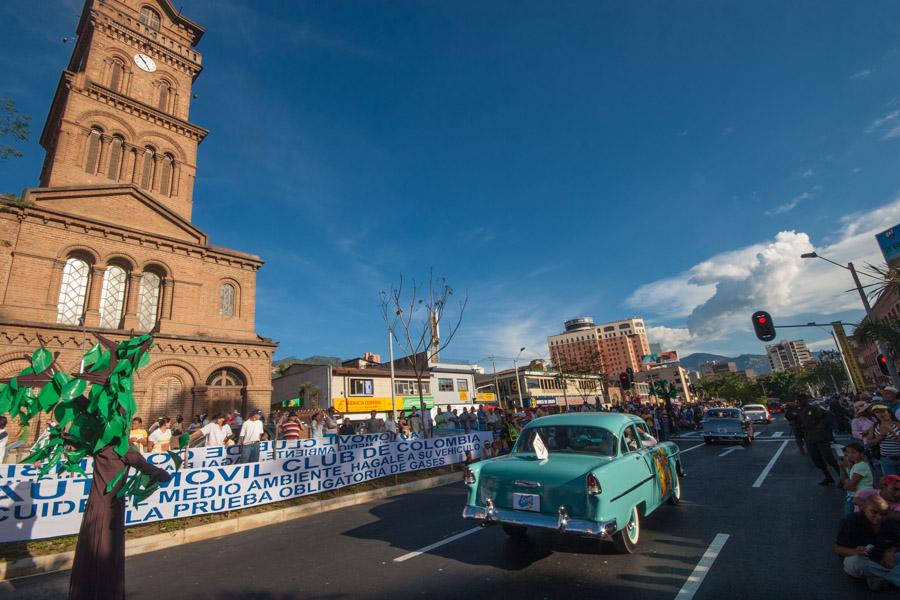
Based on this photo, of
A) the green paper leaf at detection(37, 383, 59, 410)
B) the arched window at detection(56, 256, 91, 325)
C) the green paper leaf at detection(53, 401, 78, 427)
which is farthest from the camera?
the arched window at detection(56, 256, 91, 325)

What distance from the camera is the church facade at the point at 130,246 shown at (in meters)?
18.4

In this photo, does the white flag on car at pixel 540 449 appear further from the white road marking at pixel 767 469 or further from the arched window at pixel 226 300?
the arched window at pixel 226 300

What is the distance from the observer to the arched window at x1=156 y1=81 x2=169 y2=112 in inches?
1096

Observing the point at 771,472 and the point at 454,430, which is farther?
the point at 454,430

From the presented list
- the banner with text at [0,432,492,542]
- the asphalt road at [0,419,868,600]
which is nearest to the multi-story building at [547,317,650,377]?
the banner with text at [0,432,492,542]

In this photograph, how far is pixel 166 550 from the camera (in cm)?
681

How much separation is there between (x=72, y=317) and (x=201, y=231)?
7.61 m

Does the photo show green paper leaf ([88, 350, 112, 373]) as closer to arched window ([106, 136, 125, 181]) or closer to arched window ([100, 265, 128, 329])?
arched window ([100, 265, 128, 329])

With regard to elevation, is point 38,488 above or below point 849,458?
above

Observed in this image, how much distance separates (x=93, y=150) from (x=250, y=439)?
2286 centimetres

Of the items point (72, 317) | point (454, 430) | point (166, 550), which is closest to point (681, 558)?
point (166, 550)

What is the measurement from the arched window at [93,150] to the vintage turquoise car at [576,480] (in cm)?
2825

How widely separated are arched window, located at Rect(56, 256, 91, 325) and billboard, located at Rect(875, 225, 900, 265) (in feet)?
195

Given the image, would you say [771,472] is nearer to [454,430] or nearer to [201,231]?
[454,430]
